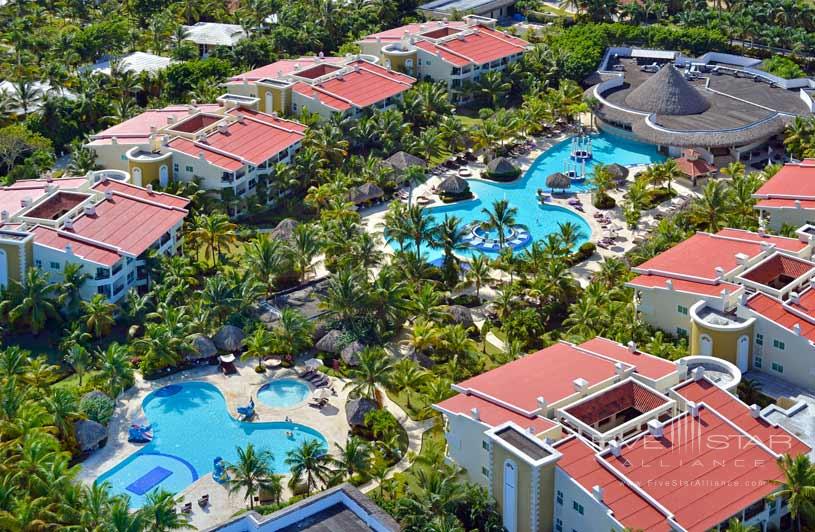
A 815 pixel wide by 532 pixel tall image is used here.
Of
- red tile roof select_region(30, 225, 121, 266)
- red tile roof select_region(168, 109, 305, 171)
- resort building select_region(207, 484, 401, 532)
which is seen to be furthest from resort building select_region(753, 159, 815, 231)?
red tile roof select_region(30, 225, 121, 266)

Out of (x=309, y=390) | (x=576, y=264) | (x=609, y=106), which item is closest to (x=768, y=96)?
(x=609, y=106)

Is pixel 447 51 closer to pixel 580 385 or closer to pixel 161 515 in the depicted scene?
pixel 580 385

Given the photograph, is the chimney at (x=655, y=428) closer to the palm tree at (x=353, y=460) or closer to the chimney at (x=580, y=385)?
the chimney at (x=580, y=385)

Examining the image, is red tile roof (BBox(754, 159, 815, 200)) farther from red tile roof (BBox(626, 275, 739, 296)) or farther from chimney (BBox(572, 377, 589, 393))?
chimney (BBox(572, 377, 589, 393))

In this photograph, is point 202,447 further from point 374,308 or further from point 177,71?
point 177,71

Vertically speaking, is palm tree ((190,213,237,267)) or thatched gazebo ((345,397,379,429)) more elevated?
palm tree ((190,213,237,267))

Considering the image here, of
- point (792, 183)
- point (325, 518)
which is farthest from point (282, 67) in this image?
point (325, 518)

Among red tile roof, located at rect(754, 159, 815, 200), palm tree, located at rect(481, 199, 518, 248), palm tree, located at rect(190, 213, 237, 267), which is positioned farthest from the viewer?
red tile roof, located at rect(754, 159, 815, 200)
